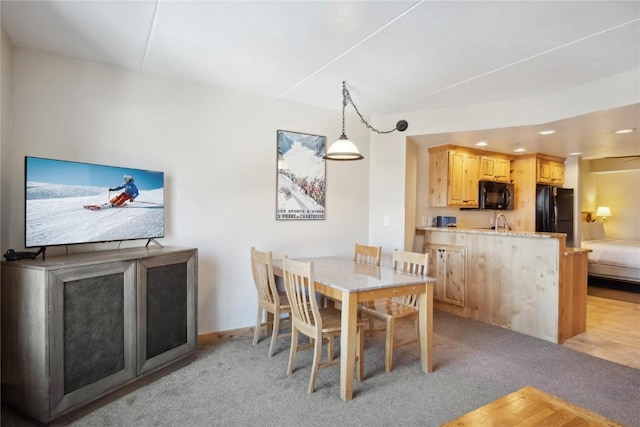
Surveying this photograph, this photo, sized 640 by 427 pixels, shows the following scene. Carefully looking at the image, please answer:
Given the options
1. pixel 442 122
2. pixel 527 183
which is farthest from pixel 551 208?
pixel 442 122

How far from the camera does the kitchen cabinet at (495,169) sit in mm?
5073

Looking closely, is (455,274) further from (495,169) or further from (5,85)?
(5,85)

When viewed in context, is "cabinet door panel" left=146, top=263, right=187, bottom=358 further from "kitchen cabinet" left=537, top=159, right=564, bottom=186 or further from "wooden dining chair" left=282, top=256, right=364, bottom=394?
"kitchen cabinet" left=537, top=159, right=564, bottom=186

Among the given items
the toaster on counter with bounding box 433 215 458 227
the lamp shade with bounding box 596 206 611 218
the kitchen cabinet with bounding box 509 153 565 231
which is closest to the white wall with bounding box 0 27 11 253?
the toaster on counter with bounding box 433 215 458 227

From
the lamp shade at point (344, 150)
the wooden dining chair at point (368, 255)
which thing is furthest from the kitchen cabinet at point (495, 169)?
the lamp shade at point (344, 150)

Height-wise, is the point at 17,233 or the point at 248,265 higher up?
the point at 17,233

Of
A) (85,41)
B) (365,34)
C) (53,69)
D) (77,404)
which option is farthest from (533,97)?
(77,404)

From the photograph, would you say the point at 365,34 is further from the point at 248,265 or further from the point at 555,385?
the point at 555,385

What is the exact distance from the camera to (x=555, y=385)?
99.4 inches

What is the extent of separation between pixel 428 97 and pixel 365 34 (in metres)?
1.48

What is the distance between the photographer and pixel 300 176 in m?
3.88

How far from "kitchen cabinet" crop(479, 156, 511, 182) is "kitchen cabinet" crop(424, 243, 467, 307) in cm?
144

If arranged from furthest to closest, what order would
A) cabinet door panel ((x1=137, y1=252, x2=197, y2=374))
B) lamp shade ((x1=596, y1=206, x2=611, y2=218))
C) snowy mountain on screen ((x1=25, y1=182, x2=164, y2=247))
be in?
lamp shade ((x1=596, y1=206, x2=611, y2=218)), cabinet door panel ((x1=137, y1=252, x2=197, y2=374)), snowy mountain on screen ((x1=25, y1=182, x2=164, y2=247))

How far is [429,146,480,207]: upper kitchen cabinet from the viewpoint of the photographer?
181 inches
